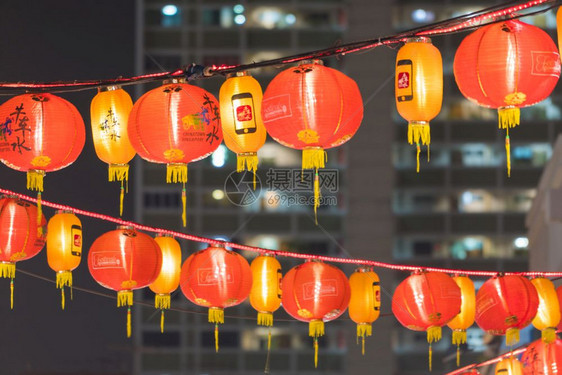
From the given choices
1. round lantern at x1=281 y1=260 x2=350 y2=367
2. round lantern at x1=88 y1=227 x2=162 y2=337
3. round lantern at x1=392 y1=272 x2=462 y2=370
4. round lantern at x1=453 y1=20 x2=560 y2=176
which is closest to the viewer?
round lantern at x1=453 y1=20 x2=560 y2=176

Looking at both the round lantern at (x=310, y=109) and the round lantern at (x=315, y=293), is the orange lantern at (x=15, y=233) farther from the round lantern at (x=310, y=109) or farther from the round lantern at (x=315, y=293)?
the round lantern at (x=310, y=109)

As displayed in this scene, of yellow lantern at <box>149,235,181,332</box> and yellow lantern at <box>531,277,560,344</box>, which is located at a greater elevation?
yellow lantern at <box>149,235,181,332</box>

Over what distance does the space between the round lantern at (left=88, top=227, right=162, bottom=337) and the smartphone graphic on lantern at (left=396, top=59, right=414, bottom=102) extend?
114 inches

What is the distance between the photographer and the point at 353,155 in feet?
93.1

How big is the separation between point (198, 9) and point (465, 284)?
775 inches

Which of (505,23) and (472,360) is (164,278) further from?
(472,360)

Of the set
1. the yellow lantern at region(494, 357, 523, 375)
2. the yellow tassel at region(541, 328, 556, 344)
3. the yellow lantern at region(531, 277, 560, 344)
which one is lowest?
the yellow lantern at region(494, 357, 523, 375)

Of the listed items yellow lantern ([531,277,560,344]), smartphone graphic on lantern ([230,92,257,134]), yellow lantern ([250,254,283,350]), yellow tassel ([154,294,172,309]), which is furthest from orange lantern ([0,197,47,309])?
yellow lantern ([531,277,560,344])

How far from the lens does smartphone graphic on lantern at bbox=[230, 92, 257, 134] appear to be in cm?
749

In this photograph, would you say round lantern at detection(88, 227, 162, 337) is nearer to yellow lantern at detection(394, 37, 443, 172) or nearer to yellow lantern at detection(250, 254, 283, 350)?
yellow lantern at detection(250, 254, 283, 350)

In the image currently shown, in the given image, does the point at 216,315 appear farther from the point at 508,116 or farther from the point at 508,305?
the point at 508,116

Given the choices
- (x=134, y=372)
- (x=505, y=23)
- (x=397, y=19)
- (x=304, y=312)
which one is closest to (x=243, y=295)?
(x=304, y=312)

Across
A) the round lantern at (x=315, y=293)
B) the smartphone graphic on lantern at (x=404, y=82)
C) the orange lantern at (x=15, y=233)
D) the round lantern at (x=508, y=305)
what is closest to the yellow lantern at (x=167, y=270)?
the round lantern at (x=315, y=293)

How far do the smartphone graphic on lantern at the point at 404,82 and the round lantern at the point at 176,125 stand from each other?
117cm
